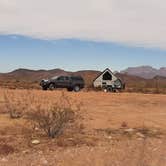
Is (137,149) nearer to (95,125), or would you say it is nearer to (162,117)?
Result: (95,125)

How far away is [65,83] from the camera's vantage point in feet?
141

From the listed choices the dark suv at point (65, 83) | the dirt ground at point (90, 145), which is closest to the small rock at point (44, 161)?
the dirt ground at point (90, 145)

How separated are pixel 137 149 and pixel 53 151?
2.22 metres

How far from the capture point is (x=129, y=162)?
11.2m

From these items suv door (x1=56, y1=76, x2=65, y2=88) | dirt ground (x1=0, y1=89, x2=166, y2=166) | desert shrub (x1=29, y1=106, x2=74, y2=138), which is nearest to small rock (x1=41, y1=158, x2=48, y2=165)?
dirt ground (x1=0, y1=89, x2=166, y2=166)

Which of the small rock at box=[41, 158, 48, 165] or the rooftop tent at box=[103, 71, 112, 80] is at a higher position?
the rooftop tent at box=[103, 71, 112, 80]

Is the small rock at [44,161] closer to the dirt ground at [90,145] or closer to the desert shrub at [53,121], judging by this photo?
the dirt ground at [90,145]

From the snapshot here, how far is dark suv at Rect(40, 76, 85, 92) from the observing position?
42.5 metres

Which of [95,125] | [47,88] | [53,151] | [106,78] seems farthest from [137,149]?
[106,78]

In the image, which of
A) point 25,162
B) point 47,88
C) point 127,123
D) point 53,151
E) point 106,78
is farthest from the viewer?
point 106,78

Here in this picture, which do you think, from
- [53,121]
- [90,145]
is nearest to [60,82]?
[53,121]

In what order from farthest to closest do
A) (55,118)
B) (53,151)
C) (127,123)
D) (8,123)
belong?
(127,123) → (8,123) → (55,118) → (53,151)

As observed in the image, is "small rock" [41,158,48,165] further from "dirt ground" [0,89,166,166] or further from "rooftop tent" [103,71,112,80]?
"rooftop tent" [103,71,112,80]

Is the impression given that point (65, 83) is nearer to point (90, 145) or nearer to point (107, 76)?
point (107, 76)
